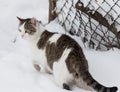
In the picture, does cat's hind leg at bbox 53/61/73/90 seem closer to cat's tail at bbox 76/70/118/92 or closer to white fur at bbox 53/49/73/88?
white fur at bbox 53/49/73/88

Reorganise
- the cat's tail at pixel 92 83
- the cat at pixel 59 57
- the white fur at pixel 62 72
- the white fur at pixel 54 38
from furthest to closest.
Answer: the white fur at pixel 54 38 < the white fur at pixel 62 72 < the cat at pixel 59 57 < the cat's tail at pixel 92 83

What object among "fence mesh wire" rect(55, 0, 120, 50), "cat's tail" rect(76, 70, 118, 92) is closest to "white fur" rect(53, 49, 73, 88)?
"cat's tail" rect(76, 70, 118, 92)

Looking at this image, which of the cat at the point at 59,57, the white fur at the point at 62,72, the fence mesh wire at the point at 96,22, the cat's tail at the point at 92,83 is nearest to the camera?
the cat's tail at the point at 92,83

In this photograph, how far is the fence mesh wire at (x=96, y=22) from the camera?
13.3ft

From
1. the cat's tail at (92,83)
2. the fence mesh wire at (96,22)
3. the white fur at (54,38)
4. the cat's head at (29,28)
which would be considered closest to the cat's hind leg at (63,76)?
the cat's tail at (92,83)

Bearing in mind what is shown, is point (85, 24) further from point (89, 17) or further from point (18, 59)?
point (18, 59)

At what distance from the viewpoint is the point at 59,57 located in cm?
367

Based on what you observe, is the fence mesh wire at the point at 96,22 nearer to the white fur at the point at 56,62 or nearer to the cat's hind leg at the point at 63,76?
the white fur at the point at 56,62

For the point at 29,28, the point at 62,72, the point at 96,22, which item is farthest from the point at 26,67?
the point at 96,22

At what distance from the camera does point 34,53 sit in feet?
13.3

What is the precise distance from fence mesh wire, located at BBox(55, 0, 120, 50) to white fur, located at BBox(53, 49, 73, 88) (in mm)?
652

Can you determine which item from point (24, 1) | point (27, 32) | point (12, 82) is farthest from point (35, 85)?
point (24, 1)

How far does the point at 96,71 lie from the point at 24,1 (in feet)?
6.67

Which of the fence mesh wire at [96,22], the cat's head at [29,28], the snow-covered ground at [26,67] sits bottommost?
the snow-covered ground at [26,67]
